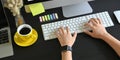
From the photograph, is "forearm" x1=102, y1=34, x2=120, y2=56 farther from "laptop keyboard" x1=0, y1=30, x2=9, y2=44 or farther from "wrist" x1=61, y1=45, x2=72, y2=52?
"laptop keyboard" x1=0, y1=30, x2=9, y2=44

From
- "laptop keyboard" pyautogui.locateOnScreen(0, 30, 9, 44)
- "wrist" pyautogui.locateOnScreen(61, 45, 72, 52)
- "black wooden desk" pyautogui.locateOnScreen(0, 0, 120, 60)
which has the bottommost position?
"black wooden desk" pyautogui.locateOnScreen(0, 0, 120, 60)

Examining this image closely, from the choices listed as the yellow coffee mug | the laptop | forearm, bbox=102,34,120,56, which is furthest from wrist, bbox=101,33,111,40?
the laptop

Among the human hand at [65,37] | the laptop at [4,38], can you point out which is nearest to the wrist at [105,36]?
the human hand at [65,37]

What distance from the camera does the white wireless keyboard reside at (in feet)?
3.86

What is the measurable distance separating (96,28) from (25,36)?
0.40 meters

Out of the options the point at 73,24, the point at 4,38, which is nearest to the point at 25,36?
the point at 4,38

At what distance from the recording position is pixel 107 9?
129 cm

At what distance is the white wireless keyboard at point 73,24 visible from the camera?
118 cm

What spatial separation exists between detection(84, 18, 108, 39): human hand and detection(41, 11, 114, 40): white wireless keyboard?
3 centimetres

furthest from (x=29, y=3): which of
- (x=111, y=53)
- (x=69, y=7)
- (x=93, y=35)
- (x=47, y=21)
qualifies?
(x=111, y=53)

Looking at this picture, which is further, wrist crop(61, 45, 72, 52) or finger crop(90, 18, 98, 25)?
finger crop(90, 18, 98, 25)

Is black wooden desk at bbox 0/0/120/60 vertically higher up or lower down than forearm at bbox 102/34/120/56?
lower down

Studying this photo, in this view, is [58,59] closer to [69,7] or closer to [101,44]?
[101,44]

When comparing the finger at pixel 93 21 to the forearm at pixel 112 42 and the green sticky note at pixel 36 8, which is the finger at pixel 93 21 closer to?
the forearm at pixel 112 42
